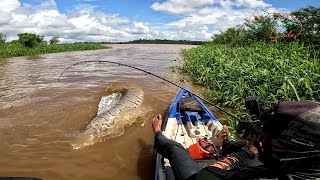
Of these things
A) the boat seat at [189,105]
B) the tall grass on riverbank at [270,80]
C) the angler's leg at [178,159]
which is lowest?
the boat seat at [189,105]

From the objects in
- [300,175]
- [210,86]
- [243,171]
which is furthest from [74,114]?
[300,175]

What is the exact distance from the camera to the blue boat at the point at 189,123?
5220 mm

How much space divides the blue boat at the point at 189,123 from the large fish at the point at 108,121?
1.30m

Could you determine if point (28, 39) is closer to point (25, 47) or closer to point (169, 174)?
point (25, 47)

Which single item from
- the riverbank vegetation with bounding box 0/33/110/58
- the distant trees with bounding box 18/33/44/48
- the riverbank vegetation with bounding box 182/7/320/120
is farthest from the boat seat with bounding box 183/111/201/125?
the distant trees with bounding box 18/33/44/48

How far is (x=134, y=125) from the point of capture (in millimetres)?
6875

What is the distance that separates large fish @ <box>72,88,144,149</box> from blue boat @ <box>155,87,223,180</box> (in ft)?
4.28

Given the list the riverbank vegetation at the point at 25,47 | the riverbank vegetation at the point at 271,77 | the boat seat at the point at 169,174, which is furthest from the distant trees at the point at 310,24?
the riverbank vegetation at the point at 25,47

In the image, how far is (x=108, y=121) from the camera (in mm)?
6496

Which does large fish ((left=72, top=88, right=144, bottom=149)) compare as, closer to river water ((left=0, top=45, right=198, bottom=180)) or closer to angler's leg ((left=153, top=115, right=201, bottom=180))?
river water ((left=0, top=45, right=198, bottom=180))

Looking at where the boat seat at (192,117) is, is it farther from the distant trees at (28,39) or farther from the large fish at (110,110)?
the distant trees at (28,39)

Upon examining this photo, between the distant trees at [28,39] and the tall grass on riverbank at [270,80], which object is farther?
the distant trees at [28,39]

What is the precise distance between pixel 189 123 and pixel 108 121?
1.89m

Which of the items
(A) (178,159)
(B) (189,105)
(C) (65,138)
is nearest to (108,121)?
(C) (65,138)
